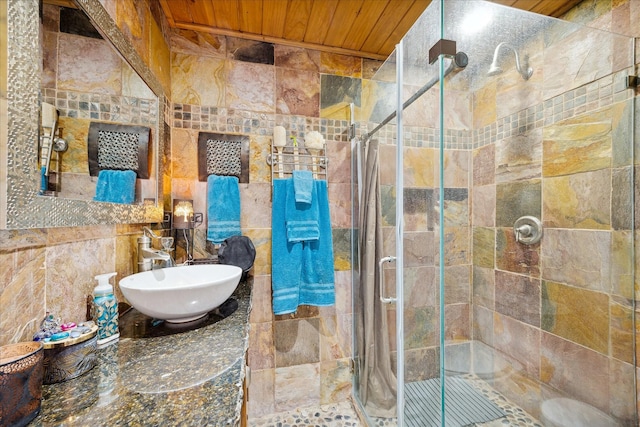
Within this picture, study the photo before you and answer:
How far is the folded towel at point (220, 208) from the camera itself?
1.62 meters

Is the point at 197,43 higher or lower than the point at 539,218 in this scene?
higher

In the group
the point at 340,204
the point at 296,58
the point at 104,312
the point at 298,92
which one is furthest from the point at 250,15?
the point at 104,312

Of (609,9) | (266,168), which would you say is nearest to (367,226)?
(266,168)

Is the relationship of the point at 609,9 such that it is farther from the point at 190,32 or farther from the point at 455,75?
the point at 190,32

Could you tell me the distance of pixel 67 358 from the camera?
622 mm

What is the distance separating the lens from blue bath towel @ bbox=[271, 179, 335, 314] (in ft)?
5.53

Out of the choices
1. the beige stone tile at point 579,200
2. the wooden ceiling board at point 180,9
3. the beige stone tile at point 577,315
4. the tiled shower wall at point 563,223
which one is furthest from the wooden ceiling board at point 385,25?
the beige stone tile at point 577,315

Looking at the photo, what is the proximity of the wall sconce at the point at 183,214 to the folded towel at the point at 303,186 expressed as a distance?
2.16ft

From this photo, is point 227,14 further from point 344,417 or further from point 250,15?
point 344,417

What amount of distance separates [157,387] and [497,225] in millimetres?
1907

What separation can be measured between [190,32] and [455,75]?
1621 millimetres

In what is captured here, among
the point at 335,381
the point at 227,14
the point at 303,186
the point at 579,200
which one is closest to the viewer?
the point at 579,200

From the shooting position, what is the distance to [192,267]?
1.24m

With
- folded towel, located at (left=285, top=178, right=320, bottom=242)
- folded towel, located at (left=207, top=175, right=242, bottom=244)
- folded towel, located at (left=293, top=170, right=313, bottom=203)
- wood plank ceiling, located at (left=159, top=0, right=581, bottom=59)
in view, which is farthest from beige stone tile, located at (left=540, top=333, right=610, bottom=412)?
folded towel, located at (left=207, top=175, right=242, bottom=244)
